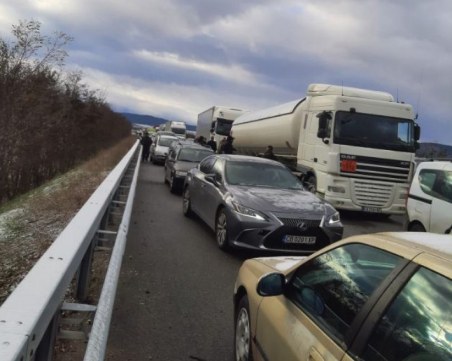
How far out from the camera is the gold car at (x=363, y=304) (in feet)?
7.70

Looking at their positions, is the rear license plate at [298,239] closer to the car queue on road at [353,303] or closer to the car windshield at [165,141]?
the car queue on road at [353,303]

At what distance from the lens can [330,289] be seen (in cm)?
316

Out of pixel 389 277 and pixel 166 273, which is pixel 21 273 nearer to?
pixel 166 273

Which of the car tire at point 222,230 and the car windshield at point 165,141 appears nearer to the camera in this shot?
the car tire at point 222,230

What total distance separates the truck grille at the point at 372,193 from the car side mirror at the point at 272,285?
11.1 m

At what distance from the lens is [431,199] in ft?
31.8

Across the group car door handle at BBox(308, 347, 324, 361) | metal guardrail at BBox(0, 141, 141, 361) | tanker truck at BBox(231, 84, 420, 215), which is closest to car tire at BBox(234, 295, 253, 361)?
metal guardrail at BBox(0, 141, 141, 361)

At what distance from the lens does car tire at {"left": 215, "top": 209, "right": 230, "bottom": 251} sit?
8.51 meters

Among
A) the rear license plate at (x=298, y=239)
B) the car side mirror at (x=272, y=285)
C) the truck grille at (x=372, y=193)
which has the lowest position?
the rear license plate at (x=298, y=239)

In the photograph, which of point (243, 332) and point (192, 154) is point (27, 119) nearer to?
point (192, 154)

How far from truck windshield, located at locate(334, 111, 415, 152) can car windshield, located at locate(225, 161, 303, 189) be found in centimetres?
432

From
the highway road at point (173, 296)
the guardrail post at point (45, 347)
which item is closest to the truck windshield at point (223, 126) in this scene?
the highway road at point (173, 296)

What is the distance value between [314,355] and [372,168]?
11927 mm

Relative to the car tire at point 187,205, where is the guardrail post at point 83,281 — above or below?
above
